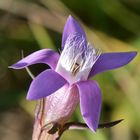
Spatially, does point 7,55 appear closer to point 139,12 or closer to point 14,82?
point 14,82

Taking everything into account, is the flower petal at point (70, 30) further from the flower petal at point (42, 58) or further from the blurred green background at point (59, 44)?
the blurred green background at point (59, 44)

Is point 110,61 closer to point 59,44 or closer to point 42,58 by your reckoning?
point 42,58

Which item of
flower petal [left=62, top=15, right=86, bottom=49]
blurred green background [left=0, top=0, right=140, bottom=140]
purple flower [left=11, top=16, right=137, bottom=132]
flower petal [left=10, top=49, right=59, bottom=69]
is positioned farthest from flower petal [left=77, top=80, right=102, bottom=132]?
blurred green background [left=0, top=0, right=140, bottom=140]

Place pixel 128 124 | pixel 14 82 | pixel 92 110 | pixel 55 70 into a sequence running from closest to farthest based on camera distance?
pixel 92 110, pixel 55 70, pixel 128 124, pixel 14 82

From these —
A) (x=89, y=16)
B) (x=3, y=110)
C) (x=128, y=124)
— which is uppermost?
(x=89, y=16)

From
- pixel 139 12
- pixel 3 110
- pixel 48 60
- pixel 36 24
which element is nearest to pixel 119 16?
pixel 139 12

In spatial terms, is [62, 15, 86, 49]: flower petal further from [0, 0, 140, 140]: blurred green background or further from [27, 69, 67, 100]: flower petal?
[0, 0, 140, 140]: blurred green background

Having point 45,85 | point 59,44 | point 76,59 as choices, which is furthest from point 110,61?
point 59,44
